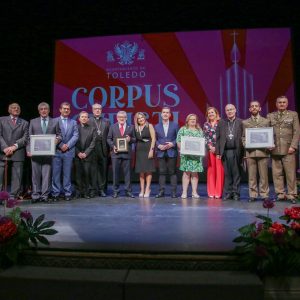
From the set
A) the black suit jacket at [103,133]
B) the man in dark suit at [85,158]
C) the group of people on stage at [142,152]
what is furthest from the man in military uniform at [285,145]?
the man in dark suit at [85,158]

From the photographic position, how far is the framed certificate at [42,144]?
5535 mm

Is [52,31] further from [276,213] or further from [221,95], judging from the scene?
[276,213]

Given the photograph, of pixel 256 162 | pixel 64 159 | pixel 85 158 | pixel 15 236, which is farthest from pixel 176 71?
pixel 15 236

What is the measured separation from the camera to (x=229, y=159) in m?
5.75

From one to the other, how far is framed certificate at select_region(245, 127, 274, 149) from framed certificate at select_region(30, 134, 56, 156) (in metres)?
2.89

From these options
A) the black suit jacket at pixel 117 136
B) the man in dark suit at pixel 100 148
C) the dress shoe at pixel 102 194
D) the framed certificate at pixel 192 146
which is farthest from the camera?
the man in dark suit at pixel 100 148

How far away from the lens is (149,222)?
3.84m

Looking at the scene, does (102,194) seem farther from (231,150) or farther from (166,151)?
(231,150)

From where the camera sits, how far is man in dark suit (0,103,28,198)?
564 cm

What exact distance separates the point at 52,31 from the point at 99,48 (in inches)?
48.6

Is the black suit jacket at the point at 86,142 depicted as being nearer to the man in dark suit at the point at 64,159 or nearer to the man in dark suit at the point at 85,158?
the man in dark suit at the point at 85,158

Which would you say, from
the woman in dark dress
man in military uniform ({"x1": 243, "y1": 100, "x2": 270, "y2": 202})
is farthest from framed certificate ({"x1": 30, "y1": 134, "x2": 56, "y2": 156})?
man in military uniform ({"x1": 243, "y1": 100, "x2": 270, "y2": 202})

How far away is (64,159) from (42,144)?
Result: 473 mm

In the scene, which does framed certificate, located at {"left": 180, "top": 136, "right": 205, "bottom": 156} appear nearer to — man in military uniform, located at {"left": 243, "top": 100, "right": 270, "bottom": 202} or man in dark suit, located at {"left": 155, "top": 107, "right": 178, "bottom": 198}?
man in dark suit, located at {"left": 155, "top": 107, "right": 178, "bottom": 198}
